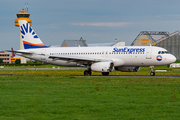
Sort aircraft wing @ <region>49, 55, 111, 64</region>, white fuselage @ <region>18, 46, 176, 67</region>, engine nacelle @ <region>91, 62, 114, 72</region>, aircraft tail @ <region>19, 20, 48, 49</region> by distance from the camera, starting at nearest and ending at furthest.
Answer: engine nacelle @ <region>91, 62, 114, 72</region> < white fuselage @ <region>18, 46, 176, 67</region> < aircraft wing @ <region>49, 55, 111, 64</region> < aircraft tail @ <region>19, 20, 48, 49</region>

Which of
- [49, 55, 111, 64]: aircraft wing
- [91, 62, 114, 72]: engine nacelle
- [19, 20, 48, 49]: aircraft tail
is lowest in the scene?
→ [91, 62, 114, 72]: engine nacelle

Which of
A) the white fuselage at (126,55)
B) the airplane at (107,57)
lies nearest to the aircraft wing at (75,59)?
the airplane at (107,57)

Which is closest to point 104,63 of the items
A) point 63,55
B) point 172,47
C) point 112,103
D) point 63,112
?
point 63,55

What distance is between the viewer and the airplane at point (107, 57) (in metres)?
38.4

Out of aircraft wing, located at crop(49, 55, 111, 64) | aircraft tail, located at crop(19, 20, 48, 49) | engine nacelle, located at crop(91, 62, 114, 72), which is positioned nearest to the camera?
engine nacelle, located at crop(91, 62, 114, 72)

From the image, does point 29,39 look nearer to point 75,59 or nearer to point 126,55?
point 75,59

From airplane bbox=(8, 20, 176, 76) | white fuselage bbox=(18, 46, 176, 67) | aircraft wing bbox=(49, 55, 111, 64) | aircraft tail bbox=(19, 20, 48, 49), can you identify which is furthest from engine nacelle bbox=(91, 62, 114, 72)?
aircraft tail bbox=(19, 20, 48, 49)

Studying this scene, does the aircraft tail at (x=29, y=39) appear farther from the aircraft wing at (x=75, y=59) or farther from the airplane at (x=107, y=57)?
the aircraft wing at (x=75, y=59)

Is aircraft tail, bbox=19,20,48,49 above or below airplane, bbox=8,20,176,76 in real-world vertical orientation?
above

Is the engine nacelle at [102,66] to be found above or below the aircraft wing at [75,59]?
below

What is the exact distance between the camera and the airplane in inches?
1513

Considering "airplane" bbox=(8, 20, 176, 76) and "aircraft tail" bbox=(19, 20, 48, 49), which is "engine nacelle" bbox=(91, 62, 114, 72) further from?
"aircraft tail" bbox=(19, 20, 48, 49)

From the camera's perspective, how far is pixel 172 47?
402ft

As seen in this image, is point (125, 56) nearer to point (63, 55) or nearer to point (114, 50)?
point (114, 50)
